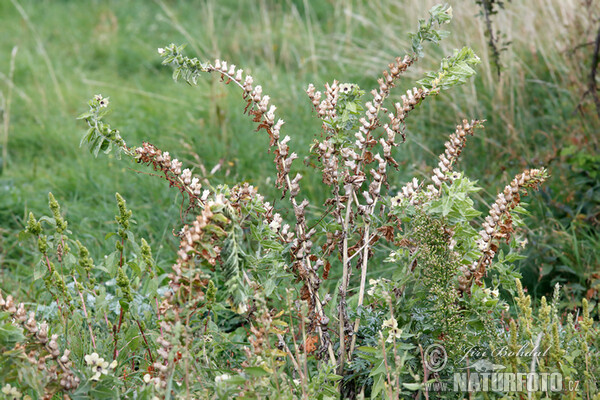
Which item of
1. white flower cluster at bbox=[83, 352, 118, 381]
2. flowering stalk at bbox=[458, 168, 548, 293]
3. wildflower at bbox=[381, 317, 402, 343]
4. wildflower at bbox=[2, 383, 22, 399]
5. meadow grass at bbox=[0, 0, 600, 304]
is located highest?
meadow grass at bbox=[0, 0, 600, 304]

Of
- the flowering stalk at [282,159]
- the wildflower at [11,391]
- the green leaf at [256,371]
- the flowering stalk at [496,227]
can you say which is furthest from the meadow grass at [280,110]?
the green leaf at [256,371]

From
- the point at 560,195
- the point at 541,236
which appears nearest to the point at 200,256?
the point at 541,236

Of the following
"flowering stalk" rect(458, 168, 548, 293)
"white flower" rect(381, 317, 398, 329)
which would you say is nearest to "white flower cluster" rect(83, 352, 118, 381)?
"white flower" rect(381, 317, 398, 329)

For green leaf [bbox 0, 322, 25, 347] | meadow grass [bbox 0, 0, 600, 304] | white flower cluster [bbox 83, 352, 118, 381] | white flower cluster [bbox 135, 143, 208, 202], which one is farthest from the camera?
meadow grass [bbox 0, 0, 600, 304]

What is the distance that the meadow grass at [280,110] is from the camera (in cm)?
382

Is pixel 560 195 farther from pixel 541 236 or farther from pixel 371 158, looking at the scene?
pixel 371 158

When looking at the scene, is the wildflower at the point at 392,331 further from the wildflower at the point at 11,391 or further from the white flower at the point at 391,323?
the wildflower at the point at 11,391

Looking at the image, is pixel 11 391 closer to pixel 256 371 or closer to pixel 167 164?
pixel 256 371

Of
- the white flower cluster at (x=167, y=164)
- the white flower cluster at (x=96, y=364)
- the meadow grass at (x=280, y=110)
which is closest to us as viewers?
the white flower cluster at (x=96, y=364)

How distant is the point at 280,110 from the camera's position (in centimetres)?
502

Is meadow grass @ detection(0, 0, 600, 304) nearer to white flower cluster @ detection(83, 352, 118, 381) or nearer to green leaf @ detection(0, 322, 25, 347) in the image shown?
white flower cluster @ detection(83, 352, 118, 381)

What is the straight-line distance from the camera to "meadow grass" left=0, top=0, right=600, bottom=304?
12.5 feet

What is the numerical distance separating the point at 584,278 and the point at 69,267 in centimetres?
237

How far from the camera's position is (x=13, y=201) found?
13.5ft
